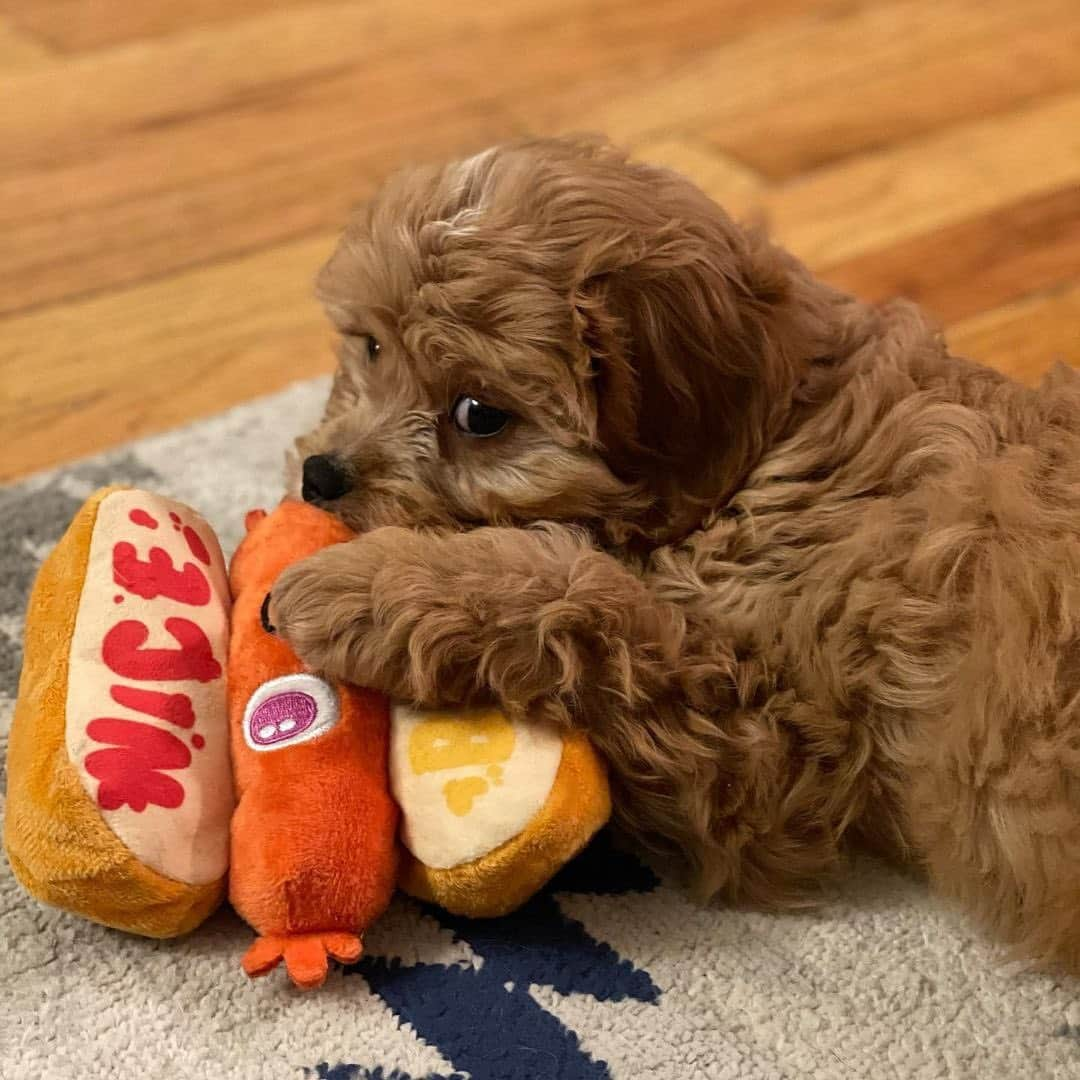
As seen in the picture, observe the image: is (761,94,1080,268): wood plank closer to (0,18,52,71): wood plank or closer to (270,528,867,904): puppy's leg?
(270,528,867,904): puppy's leg

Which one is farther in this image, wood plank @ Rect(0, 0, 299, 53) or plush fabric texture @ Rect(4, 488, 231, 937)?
wood plank @ Rect(0, 0, 299, 53)

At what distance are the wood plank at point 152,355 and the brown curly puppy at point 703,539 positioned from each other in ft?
2.41

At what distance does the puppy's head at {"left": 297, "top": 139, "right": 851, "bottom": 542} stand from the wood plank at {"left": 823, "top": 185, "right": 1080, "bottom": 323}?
1.03 metres

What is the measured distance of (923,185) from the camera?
8.73 ft

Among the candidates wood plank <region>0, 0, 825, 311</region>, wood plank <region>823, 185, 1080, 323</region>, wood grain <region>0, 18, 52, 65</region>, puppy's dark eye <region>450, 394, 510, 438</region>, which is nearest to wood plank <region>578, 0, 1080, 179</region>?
wood plank <region>0, 0, 825, 311</region>

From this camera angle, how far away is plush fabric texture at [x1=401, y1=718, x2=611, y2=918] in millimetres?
1123

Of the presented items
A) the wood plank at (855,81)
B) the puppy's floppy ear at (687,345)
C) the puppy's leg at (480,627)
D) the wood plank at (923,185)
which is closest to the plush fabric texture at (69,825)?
the puppy's leg at (480,627)

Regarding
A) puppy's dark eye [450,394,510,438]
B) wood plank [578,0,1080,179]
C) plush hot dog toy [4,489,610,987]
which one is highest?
puppy's dark eye [450,394,510,438]

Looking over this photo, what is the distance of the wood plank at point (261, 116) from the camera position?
8.11 ft

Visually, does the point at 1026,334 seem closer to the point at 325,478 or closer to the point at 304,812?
the point at 325,478

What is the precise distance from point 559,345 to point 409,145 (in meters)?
1.69

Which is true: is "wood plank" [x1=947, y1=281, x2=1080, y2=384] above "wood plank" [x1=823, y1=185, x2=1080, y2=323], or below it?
below

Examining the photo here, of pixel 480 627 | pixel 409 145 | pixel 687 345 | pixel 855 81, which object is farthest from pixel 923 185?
pixel 480 627

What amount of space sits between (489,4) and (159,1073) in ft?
9.67
